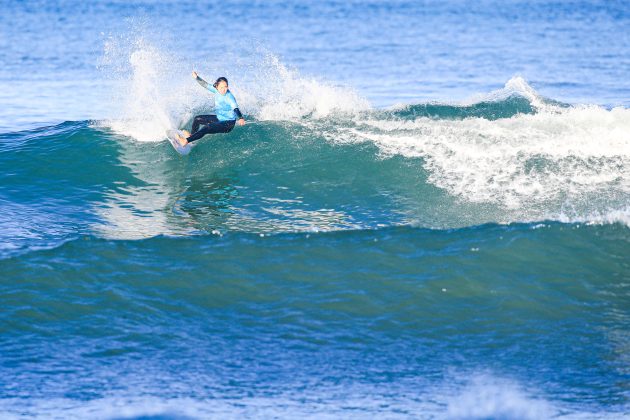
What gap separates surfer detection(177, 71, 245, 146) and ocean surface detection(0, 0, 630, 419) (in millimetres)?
466

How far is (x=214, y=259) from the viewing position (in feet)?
33.5

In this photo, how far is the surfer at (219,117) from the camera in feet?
45.5

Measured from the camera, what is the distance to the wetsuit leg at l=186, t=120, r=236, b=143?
546 inches

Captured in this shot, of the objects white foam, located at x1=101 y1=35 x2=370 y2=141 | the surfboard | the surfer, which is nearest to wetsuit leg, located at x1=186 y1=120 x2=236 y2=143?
the surfer

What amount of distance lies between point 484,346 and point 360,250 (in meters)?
2.51

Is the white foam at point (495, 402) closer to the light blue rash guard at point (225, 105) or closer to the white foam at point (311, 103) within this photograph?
the light blue rash guard at point (225, 105)

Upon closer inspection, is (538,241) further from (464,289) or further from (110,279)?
(110,279)

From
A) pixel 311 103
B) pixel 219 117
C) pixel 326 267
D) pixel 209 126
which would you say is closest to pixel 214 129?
pixel 209 126

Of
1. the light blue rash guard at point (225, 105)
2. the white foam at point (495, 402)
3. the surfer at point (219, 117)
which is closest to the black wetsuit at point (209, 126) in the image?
the surfer at point (219, 117)

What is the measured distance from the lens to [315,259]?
404 inches

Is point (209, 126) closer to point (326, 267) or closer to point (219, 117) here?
point (219, 117)

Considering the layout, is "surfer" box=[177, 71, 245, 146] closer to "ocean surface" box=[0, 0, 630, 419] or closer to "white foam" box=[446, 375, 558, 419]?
"ocean surface" box=[0, 0, 630, 419]

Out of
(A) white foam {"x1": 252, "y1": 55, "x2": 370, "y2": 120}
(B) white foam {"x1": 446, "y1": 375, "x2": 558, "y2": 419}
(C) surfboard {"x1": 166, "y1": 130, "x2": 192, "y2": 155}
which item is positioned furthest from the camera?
(A) white foam {"x1": 252, "y1": 55, "x2": 370, "y2": 120}

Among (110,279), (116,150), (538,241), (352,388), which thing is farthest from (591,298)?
(116,150)
